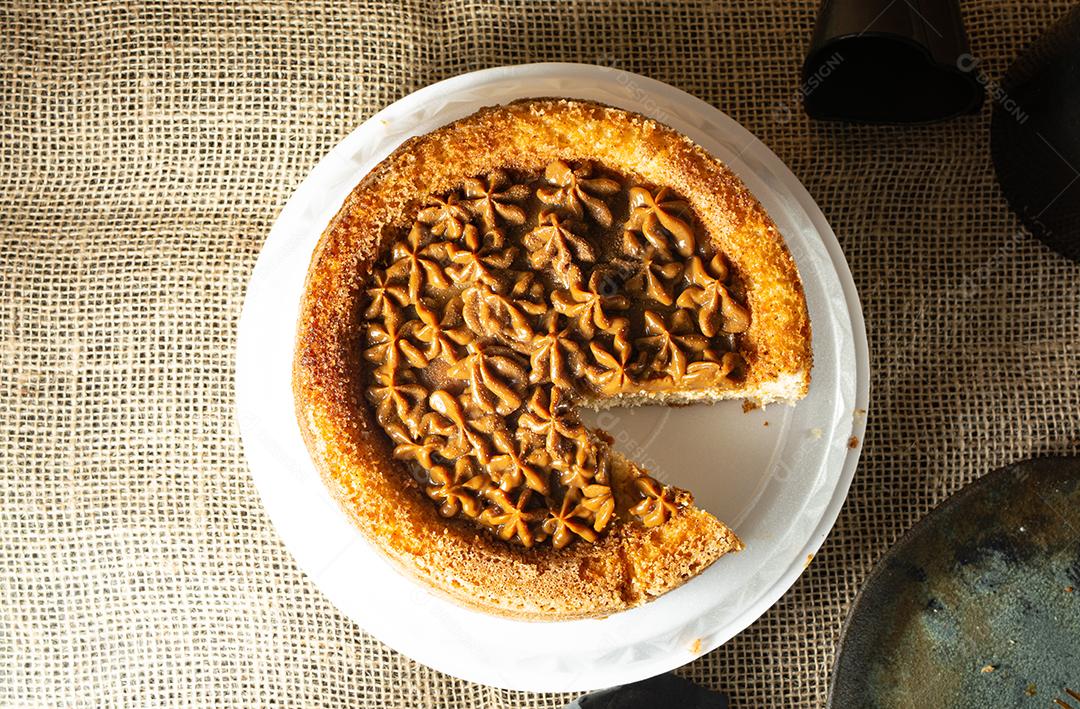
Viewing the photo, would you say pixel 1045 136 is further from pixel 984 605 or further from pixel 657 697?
pixel 657 697

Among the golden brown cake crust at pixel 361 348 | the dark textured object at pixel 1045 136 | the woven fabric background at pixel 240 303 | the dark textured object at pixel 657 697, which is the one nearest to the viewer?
the golden brown cake crust at pixel 361 348

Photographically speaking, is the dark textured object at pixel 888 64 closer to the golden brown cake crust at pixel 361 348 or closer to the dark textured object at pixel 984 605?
the golden brown cake crust at pixel 361 348

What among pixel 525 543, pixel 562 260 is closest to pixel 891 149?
pixel 562 260

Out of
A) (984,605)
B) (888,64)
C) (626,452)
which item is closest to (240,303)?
(626,452)

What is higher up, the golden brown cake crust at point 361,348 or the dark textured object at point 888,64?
the dark textured object at point 888,64

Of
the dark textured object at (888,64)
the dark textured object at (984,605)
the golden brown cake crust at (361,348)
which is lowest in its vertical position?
the dark textured object at (984,605)

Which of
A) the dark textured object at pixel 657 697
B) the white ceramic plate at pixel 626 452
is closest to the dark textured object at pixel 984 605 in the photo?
the white ceramic plate at pixel 626 452

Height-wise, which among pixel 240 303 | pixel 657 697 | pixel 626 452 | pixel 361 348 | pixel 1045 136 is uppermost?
pixel 1045 136
